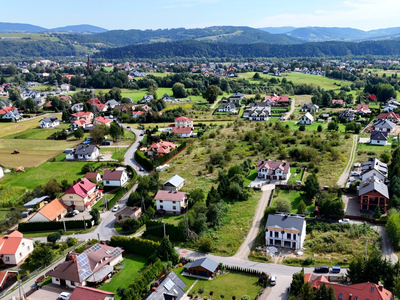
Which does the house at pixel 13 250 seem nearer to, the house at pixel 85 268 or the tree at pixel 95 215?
the house at pixel 85 268

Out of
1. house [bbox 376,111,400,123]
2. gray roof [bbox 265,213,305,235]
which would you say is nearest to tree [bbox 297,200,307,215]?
gray roof [bbox 265,213,305,235]

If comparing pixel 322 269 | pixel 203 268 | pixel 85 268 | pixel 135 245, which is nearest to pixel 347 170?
pixel 322 269

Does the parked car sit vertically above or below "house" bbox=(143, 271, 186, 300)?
below

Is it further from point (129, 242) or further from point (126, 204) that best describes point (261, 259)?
point (126, 204)

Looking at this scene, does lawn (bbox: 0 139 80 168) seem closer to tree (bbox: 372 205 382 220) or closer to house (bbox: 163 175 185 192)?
house (bbox: 163 175 185 192)

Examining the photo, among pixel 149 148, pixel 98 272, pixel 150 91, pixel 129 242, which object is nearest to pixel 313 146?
pixel 149 148

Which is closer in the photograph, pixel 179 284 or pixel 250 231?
pixel 179 284

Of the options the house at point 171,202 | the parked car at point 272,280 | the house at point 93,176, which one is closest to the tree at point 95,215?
the house at point 171,202
